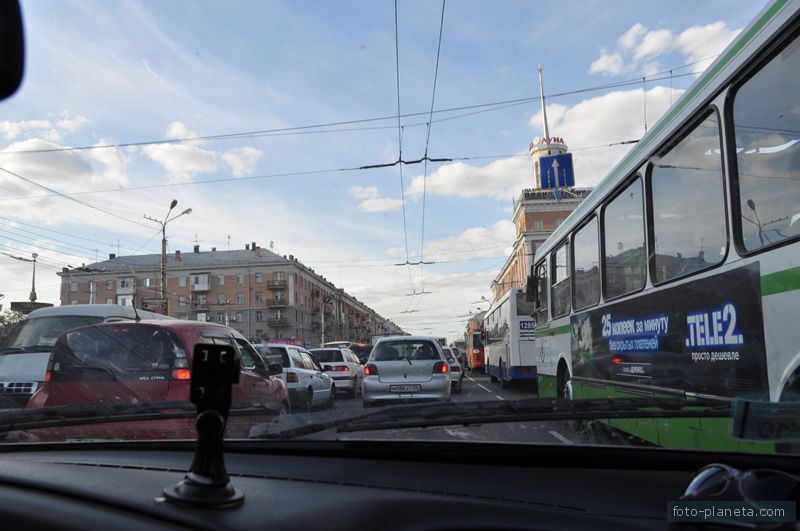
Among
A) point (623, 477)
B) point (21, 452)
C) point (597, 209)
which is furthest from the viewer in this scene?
point (597, 209)

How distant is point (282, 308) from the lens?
8769 centimetres

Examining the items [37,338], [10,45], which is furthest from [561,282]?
[37,338]

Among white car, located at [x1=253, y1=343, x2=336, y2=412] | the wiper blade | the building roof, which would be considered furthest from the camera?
the building roof

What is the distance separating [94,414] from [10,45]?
6.44 ft

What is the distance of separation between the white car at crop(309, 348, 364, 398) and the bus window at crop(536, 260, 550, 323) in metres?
9.33

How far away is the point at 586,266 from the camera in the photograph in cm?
771

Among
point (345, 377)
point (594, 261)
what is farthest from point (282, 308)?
point (594, 261)

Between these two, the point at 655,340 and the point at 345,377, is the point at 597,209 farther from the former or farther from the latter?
the point at 345,377

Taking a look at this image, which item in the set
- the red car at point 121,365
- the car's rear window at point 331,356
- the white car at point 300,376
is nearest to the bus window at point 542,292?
the white car at point 300,376

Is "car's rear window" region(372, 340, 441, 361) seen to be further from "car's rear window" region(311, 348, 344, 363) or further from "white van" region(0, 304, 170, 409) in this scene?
"car's rear window" region(311, 348, 344, 363)

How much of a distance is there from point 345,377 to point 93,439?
17175 mm

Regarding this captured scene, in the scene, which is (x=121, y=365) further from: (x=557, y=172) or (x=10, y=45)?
(x=557, y=172)

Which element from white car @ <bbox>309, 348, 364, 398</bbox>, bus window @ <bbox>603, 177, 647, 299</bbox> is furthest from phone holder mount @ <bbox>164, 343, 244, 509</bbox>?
white car @ <bbox>309, 348, 364, 398</bbox>

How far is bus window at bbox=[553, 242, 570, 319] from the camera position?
8.94m
